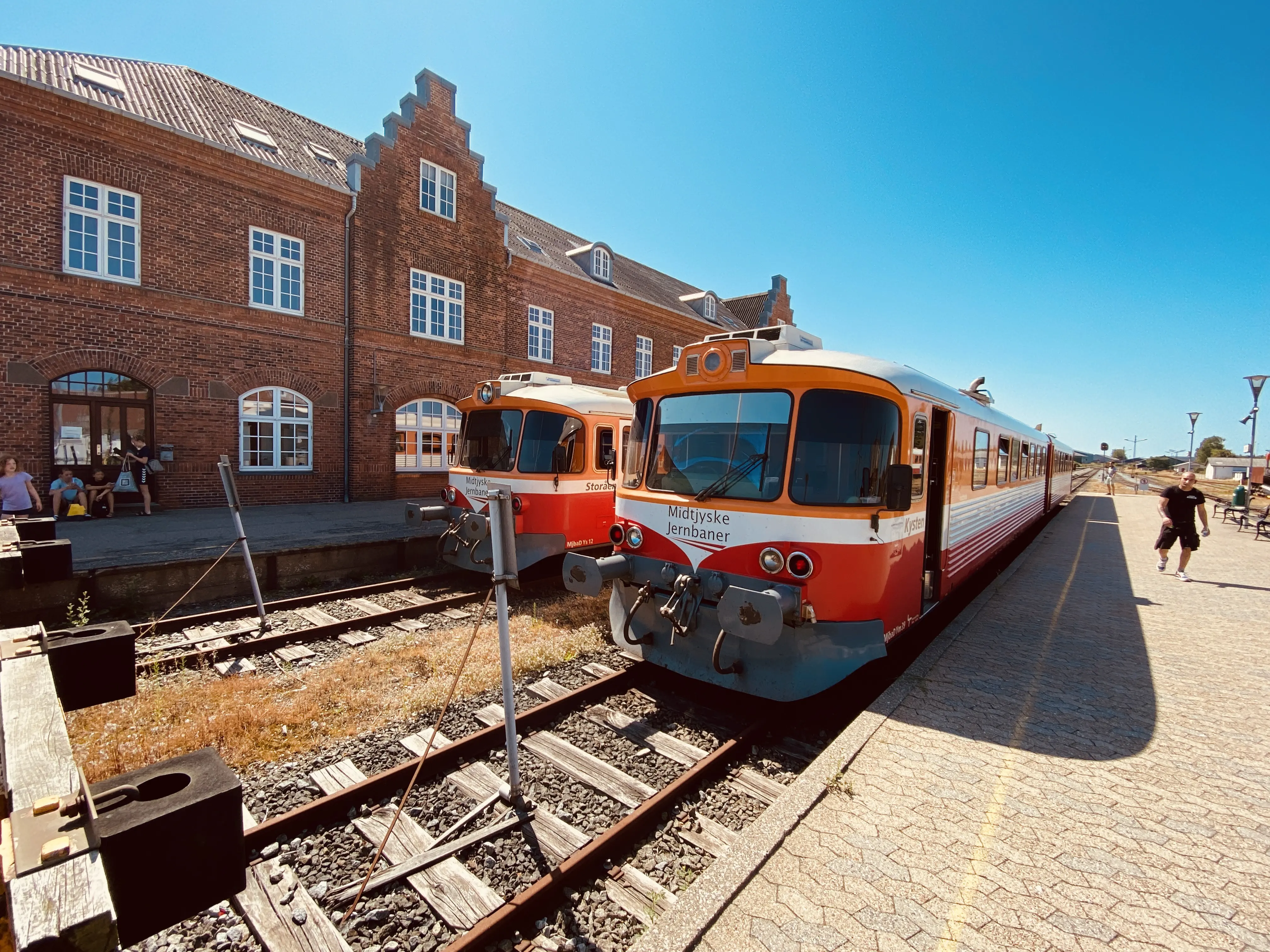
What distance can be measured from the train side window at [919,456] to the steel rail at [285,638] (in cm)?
595

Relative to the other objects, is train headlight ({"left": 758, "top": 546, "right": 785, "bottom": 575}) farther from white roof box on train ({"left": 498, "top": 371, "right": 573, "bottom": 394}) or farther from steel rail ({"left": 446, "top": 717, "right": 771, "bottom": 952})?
white roof box on train ({"left": 498, "top": 371, "right": 573, "bottom": 394})

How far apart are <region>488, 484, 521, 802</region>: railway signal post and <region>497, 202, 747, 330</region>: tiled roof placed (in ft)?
58.1

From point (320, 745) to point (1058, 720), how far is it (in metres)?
5.60

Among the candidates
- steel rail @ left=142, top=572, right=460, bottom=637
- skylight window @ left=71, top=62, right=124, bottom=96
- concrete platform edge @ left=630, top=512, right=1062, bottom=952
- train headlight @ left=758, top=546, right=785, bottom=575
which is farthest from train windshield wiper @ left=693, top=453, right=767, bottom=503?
skylight window @ left=71, top=62, right=124, bottom=96

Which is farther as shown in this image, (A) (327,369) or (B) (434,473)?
(B) (434,473)

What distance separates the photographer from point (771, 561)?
4.68 metres

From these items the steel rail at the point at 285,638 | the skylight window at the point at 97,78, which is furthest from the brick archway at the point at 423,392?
the steel rail at the point at 285,638

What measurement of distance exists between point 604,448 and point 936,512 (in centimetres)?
471

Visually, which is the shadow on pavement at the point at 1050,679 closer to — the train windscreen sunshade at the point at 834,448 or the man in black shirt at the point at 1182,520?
the man in black shirt at the point at 1182,520

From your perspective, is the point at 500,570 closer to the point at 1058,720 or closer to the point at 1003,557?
the point at 1058,720

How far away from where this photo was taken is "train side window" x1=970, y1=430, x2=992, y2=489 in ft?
24.8

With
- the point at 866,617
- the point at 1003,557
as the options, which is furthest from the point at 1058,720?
the point at 1003,557

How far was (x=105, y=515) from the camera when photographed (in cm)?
1216

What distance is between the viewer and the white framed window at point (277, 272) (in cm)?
1424
